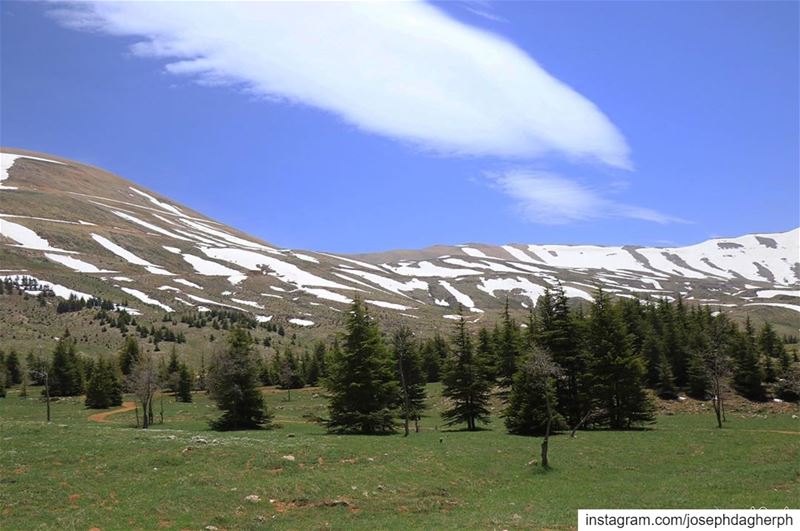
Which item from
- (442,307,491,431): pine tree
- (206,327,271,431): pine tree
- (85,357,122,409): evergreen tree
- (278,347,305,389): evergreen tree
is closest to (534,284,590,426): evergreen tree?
Answer: (442,307,491,431): pine tree

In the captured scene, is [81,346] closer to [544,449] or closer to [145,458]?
[145,458]

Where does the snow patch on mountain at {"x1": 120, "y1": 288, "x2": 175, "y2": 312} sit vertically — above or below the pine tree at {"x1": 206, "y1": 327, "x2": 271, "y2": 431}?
above

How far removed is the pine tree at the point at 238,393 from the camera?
4559 cm

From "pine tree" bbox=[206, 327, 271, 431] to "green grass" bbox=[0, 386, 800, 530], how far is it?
46.1 ft

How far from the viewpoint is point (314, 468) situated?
2508 cm

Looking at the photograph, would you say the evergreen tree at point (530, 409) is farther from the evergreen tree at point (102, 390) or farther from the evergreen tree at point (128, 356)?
the evergreen tree at point (128, 356)

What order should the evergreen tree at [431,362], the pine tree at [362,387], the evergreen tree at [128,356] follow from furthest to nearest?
the evergreen tree at [431,362] < the evergreen tree at [128,356] < the pine tree at [362,387]

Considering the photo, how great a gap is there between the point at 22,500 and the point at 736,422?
54.2 metres

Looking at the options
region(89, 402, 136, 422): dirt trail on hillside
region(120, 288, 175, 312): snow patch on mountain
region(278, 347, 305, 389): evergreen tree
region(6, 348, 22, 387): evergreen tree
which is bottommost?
region(89, 402, 136, 422): dirt trail on hillside

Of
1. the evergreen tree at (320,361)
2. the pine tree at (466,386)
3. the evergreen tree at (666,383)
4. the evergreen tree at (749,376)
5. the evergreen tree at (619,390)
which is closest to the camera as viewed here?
the evergreen tree at (619,390)

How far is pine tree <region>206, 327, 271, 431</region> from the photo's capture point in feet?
150

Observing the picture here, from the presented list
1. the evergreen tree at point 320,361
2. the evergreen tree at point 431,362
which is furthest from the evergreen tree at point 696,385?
the evergreen tree at point 320,361

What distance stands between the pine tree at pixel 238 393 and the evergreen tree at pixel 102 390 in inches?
1130

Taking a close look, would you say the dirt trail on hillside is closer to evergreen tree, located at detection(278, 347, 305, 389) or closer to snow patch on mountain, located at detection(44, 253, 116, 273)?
evergreen tree, located at detection(278, 347, 305, 389)
